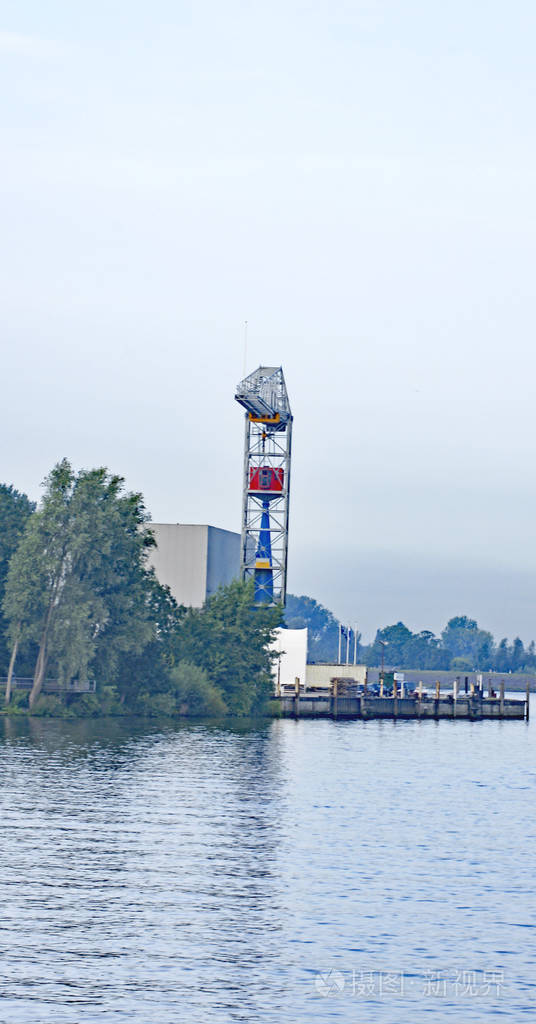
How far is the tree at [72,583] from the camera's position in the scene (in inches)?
4628

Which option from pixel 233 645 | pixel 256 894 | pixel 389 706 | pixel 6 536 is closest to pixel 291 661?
pixel 389 706

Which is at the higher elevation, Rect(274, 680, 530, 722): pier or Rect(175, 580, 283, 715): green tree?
Rect(175, 580, 283, 715): green tree

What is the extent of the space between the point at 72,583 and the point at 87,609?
3694mm

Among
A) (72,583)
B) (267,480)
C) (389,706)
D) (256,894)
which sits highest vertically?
(267,480)

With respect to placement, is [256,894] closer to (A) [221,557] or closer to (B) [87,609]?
(B) [87,609]

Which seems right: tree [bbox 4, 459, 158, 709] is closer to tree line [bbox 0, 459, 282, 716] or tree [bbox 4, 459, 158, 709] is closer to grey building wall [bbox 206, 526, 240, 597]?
tree line [bbox 0, 459, 282, 716]

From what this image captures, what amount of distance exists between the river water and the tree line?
1236 inches

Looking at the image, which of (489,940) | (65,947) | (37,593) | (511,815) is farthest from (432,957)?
(37,593)

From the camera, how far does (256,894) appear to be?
4503cm

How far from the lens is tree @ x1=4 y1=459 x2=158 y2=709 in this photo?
386 ft

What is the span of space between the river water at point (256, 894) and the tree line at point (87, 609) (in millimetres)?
31394

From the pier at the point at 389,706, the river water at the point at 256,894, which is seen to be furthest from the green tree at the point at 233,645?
the river water at the point at 256,894

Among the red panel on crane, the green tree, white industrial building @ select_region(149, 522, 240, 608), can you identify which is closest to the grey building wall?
white industrial building @ select_region(149, 522, 240, 608)

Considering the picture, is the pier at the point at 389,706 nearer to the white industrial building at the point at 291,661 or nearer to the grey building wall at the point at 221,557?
the white industrial building at the point at 291,661
